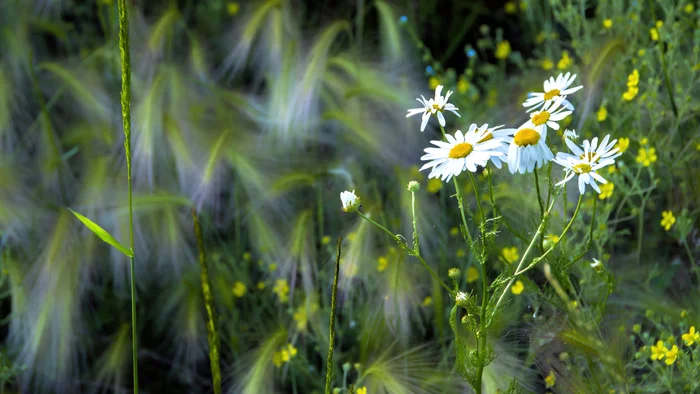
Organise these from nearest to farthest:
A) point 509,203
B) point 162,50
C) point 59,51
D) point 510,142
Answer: point 510,142 → point 509,203 → point 162,50 → point 59,51

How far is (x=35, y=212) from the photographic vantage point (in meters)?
1.67

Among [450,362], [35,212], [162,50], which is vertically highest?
[162,50]

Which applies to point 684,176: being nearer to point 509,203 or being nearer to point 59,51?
point 509,203

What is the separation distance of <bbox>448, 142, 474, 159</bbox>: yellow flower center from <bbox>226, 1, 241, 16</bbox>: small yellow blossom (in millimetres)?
1778

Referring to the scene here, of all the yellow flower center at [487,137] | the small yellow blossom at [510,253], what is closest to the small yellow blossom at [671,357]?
the small yellow blossom at [510,253]

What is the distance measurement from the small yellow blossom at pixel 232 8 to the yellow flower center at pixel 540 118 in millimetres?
1806

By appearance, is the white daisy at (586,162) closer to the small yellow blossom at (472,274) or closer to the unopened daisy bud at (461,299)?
the unopened daisy bud at (461,299)

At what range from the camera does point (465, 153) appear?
90 centimetres

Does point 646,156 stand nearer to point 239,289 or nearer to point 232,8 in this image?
point 239,289

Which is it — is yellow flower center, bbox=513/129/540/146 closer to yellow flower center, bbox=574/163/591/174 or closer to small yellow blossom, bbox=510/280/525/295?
yellow flower center, bbox=574/163/591/174

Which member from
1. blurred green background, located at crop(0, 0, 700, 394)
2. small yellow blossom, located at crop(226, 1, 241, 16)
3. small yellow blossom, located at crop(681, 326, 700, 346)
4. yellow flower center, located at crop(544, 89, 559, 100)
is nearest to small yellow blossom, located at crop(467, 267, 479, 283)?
blurred green background, located at crop(0, 0, 700, 394)

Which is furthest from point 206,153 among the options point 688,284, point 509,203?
point 688,284

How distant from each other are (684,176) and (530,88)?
0.43 m

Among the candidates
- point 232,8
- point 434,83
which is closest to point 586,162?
point 434,83
